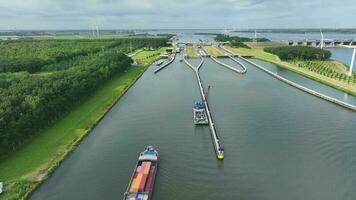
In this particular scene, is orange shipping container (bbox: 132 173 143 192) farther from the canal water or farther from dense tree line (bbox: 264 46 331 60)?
dense tree line (bbox: 264 46 331 60)

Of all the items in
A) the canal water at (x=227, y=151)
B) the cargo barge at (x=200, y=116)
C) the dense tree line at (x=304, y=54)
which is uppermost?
the dense tree line at (x=304, y=54)

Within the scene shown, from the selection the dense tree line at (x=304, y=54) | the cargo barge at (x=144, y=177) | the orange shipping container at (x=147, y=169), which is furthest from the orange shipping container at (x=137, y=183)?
the dense tree line at (x=304, y=54)

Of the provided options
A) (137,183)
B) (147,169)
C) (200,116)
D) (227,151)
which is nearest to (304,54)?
(200,116)

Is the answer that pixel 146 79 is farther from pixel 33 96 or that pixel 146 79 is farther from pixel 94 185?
pixel 94 185

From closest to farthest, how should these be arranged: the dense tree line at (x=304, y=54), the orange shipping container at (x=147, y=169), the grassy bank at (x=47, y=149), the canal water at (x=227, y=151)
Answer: the canal water at (x=227, y=151), the grassy bank at (x=47, y=149), the orange shipping container at (x=147, y=169), the dense tree line at (x=304, y=54)

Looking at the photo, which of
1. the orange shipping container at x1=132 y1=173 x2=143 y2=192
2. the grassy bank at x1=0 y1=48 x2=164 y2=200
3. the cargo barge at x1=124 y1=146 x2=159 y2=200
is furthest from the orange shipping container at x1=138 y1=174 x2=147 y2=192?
the grassy bank at x1=0 y1=48 x2=164 y2=200

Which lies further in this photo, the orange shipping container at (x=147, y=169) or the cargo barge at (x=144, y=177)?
the orange shipping container at (x=147, y=169)

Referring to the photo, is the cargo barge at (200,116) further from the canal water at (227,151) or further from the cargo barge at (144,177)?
the cargo barge at (144,177)

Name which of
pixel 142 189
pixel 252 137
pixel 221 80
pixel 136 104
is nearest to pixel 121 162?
pixel 142 189
